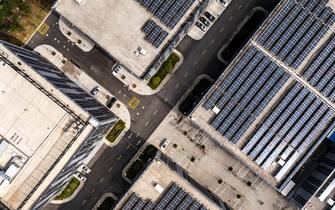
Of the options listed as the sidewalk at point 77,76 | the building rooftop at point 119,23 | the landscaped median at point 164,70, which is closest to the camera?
the building rooftop at point 119,23

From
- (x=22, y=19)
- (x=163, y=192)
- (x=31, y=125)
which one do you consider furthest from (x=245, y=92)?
(x=22, y=19)

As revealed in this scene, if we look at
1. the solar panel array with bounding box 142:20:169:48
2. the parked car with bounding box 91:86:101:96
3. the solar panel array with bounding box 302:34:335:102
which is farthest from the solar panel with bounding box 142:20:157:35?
the solar panel array with bounding box 302:34:335:102

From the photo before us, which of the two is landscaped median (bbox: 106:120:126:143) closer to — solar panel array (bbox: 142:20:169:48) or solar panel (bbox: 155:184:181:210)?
solar panel (bbox: 155:184:181:210)

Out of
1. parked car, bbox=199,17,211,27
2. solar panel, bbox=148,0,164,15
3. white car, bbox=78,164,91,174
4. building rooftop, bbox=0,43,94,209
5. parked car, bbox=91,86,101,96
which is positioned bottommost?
white car, bbox=78,164,91,174

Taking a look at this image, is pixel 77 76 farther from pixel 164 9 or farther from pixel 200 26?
pixel 200 26

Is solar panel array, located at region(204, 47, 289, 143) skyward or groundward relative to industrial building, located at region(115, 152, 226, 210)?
skyward

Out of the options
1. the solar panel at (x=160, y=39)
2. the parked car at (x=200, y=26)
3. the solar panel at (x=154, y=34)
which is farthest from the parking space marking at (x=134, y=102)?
the parked car at (x=200, y=26)

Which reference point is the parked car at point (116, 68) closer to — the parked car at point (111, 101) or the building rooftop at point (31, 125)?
the parked car at point (111, 101)
